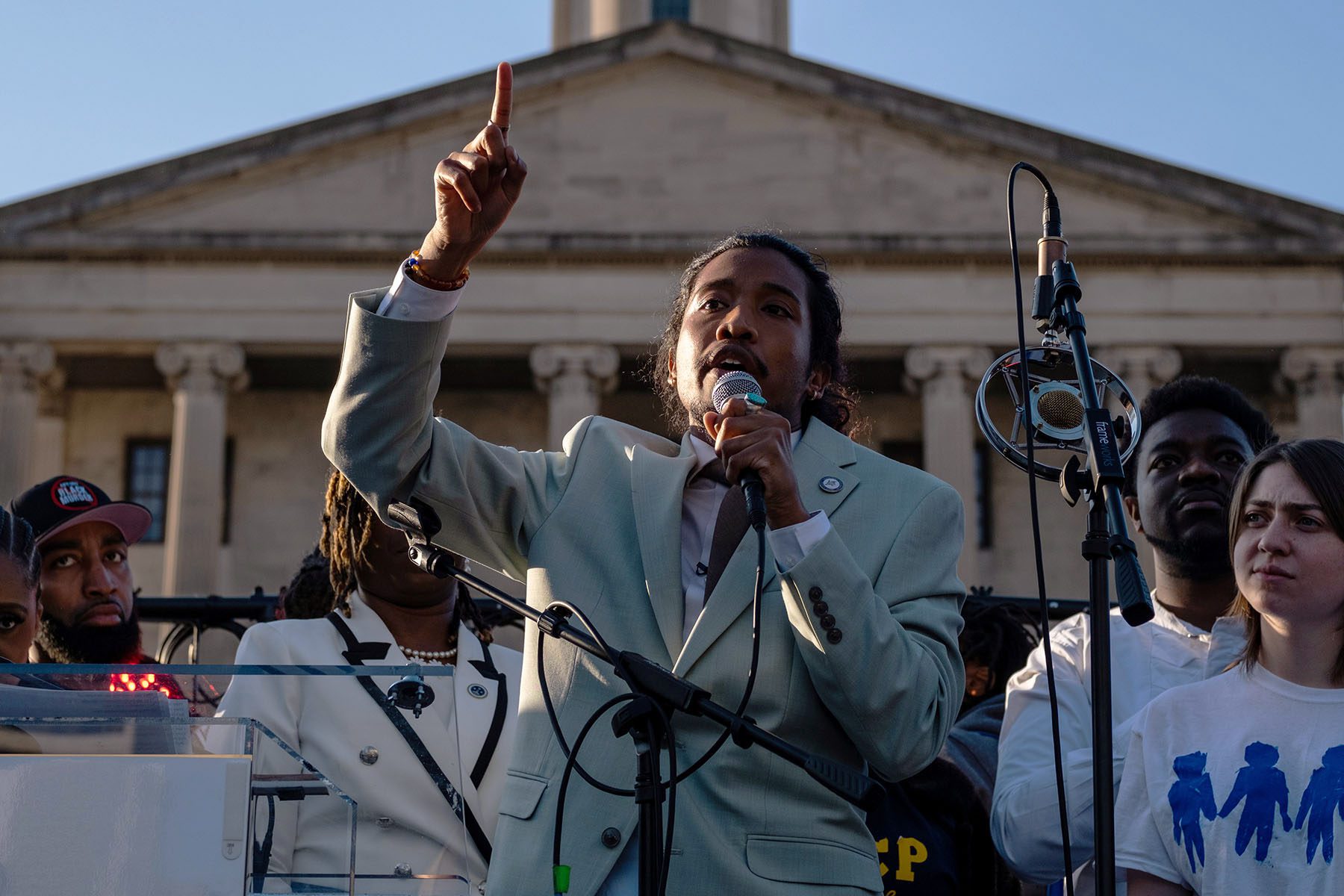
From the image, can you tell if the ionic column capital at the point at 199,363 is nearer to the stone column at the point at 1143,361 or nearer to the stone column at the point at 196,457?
the stone column at the point at 196,457

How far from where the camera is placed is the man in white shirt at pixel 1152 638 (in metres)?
4.37

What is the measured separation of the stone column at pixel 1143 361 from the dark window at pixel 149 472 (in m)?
18.9

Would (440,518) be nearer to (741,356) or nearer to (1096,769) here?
(741,356)

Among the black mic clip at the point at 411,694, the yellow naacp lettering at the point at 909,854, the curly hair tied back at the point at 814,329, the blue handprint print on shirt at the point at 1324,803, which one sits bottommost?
the yellow naacp lettering at the point at 909,854

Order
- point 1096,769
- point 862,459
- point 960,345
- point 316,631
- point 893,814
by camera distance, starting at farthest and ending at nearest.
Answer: point 960,345 → point 893,814 → point 316,631 → point 862,459 → point 1096,769

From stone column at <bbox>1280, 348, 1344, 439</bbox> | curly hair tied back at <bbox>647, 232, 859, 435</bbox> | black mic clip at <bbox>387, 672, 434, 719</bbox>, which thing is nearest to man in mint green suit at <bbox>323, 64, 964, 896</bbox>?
curly hair tied back at <bbox>647, 232, 859, 435</bbox>

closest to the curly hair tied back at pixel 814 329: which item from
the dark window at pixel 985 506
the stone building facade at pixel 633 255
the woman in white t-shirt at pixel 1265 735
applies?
the woman in white t-shirt at pixel 1265 735

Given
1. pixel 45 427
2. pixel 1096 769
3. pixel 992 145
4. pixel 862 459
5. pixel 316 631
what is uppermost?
pixel 992 145

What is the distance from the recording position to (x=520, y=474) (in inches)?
137

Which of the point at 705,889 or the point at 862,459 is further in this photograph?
the point at 862,459

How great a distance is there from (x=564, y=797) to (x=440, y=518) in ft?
2.11

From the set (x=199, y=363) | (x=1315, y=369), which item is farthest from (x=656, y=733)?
(x=1315, y=369)

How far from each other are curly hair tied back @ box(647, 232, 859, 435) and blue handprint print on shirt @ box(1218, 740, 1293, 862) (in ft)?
4.23

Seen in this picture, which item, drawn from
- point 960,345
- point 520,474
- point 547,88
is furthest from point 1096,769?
point 547,88
